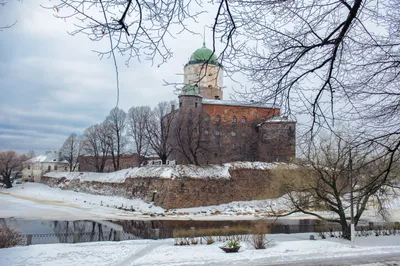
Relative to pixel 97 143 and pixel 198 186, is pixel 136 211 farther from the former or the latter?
pixel 97 143

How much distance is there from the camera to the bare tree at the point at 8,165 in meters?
65.7

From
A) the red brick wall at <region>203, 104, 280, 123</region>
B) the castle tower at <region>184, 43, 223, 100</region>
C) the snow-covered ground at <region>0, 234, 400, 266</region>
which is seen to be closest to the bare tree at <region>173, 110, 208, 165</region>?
the red brick wall at <region>203, 104, 280, 123</region>

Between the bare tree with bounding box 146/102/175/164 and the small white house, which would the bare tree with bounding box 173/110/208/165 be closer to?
the bare tree with bounding box 146/102/175/164

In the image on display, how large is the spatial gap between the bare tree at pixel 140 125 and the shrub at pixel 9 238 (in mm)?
32798

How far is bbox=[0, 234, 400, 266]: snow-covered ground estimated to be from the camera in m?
14.0

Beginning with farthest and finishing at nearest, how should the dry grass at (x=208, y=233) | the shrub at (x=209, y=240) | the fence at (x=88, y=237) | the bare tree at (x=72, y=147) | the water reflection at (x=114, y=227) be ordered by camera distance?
the bare tree at (x=72, y=147) < the water reflection at (x=114, y=227) < the dry grass at (x=208, y=233) < the fence at (x=88, y=237) < the shrub at (x=209, y=240)

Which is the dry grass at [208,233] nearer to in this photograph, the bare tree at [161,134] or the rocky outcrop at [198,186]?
the rocky outcrop at [198,186]

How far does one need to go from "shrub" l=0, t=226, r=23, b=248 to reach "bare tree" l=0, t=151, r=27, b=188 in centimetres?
5554

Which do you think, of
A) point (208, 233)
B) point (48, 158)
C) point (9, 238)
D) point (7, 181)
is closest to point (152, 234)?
point (208, 233)

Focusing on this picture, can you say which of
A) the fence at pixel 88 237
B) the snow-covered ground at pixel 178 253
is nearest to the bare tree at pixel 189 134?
the fence at pixel 88 237

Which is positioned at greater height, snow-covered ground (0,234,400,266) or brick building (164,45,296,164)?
brick building (164,45,296,164)

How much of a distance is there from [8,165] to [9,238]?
197ft

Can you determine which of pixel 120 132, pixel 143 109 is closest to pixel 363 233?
pixel 143 109

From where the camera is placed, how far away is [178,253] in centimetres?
1582
